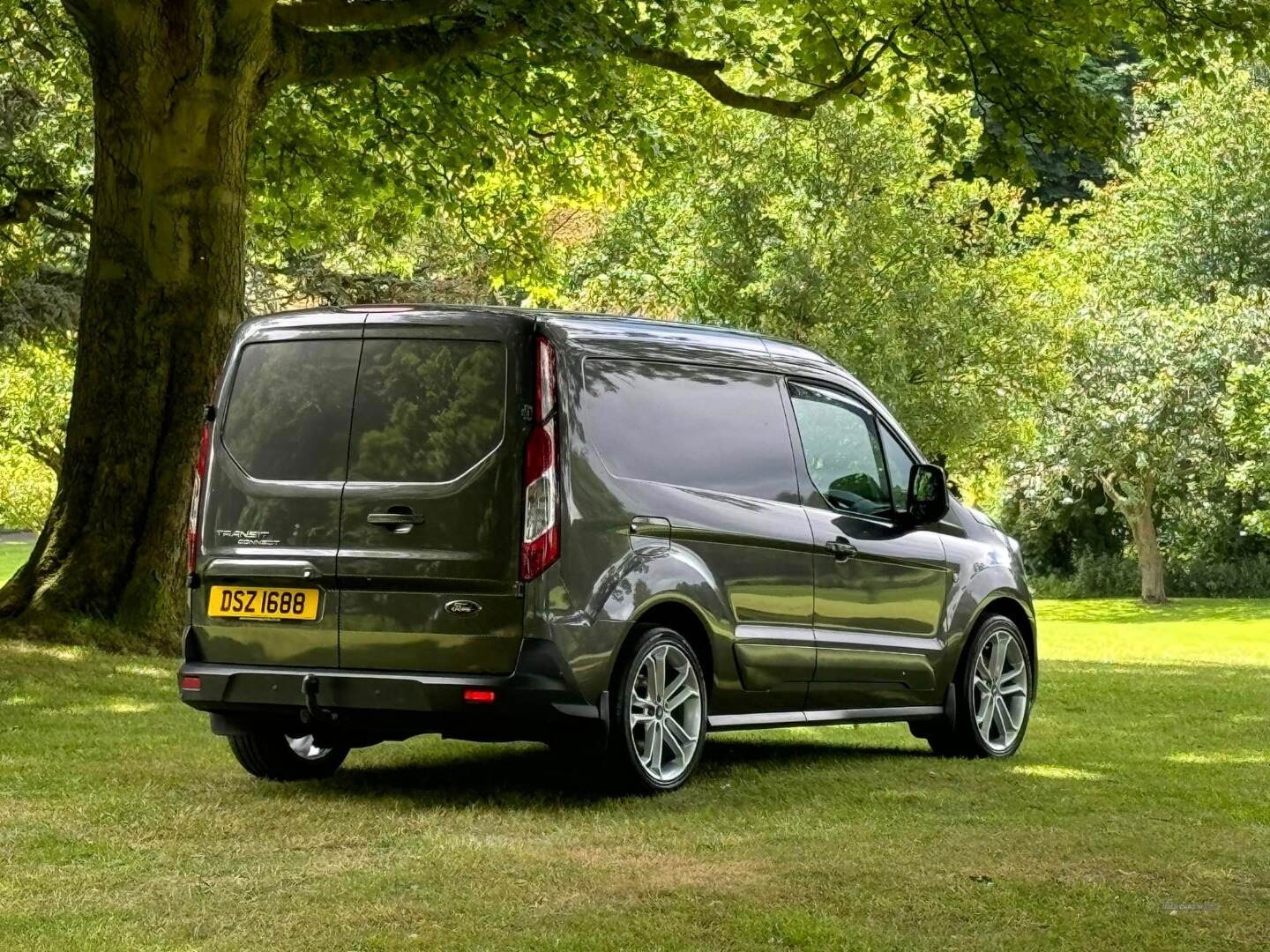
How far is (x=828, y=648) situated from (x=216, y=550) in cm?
299

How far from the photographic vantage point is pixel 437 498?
8.12 meters

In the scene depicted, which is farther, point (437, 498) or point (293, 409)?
point (293, 409)

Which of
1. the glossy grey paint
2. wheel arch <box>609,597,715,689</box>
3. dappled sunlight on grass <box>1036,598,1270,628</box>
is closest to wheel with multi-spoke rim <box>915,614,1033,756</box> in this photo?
the glossy grey paint

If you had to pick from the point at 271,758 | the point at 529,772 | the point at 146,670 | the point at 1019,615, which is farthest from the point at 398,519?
the point at 146,670

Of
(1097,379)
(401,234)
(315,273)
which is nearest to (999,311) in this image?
(1097,379)

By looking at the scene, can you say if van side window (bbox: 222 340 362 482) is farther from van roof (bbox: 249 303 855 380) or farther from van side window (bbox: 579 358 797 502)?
van side window (bbox: 579 358 797 502)

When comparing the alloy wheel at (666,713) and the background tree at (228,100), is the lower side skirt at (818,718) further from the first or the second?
the background tree at (228,100)

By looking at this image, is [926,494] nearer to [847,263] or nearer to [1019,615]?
[1019,615]

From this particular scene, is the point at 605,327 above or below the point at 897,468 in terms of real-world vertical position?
above

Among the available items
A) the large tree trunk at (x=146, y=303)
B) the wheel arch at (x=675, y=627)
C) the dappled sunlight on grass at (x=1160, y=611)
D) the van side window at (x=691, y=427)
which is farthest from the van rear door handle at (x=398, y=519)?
the dappled sunlight on grass at (x=1160, y=611)

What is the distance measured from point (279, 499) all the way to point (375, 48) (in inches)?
331

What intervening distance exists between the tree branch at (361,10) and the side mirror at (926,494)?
7403mm

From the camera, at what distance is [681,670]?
874 cm

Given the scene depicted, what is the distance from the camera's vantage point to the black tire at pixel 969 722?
10664 mm
